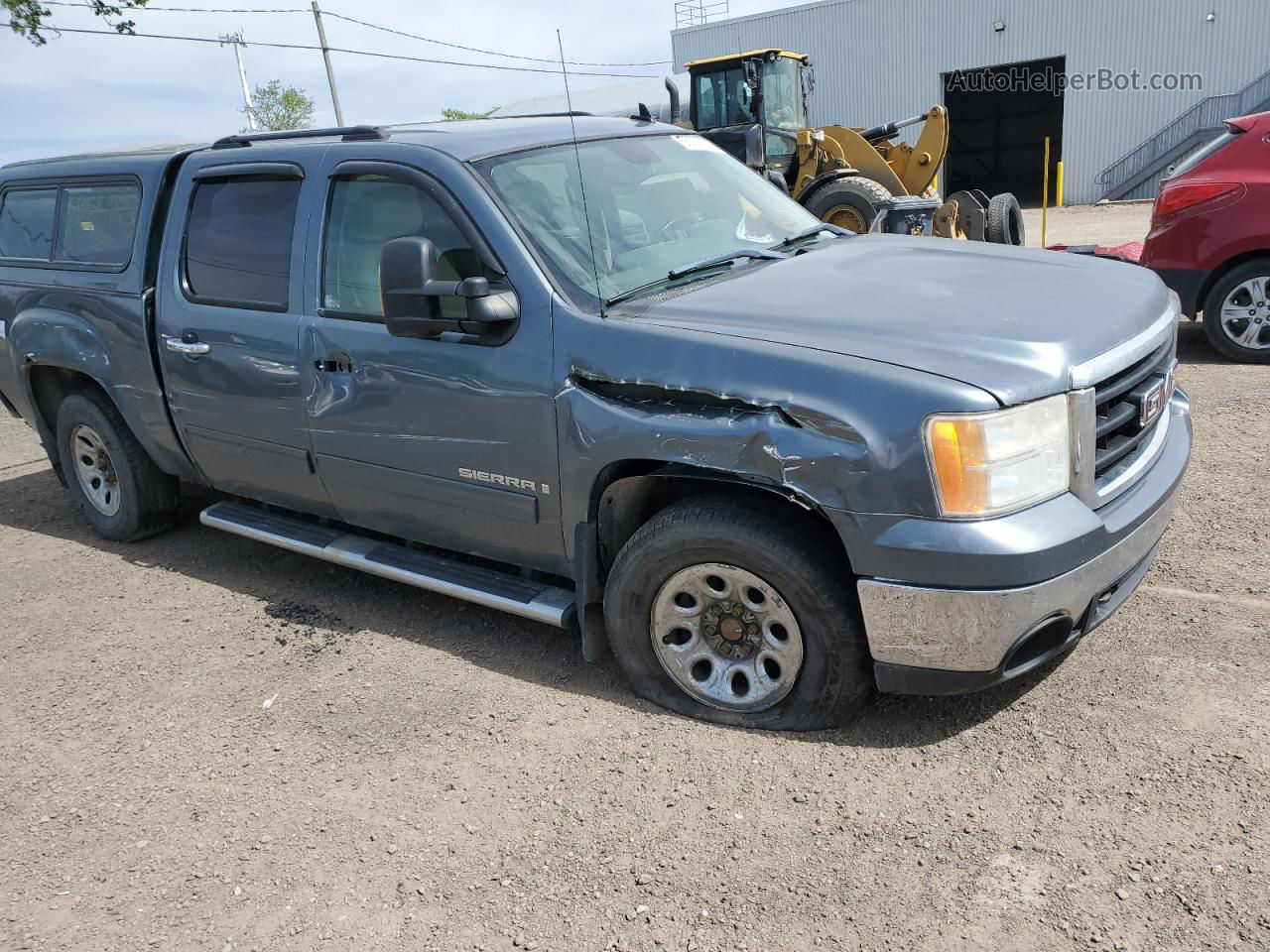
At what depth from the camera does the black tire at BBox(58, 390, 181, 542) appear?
17.6 feet

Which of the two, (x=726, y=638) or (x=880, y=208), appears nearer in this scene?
(x=726, y=638)

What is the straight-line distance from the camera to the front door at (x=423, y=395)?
347 cm

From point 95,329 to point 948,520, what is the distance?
13.9 ft

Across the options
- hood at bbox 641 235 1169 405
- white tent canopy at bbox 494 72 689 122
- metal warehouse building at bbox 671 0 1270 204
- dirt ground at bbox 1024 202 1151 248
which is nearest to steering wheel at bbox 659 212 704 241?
hood at bbox 641 235 1169 405

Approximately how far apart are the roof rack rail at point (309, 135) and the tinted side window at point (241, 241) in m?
0.22

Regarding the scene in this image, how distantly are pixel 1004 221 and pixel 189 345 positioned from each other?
10050 millimetres

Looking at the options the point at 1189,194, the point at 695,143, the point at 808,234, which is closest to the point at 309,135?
the point at 695,143

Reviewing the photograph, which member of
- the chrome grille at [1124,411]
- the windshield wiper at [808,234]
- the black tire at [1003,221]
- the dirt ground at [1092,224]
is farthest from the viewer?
the dirt ground at [1092,224]

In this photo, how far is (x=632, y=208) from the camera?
3854mm

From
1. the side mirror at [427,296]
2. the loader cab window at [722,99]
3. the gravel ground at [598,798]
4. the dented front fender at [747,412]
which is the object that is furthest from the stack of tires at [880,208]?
the dented front fender at [747,412]

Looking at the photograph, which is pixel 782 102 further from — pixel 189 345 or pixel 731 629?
pixel 731 629

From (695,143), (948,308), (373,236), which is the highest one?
(695,143)

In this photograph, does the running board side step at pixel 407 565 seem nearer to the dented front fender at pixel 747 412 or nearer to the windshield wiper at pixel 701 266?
the dented front fender at pixel 747 412

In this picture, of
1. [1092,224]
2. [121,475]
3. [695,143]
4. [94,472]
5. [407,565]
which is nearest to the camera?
[407,565]
